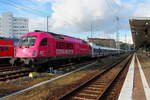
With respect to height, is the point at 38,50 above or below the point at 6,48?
below

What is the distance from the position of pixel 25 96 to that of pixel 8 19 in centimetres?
12372

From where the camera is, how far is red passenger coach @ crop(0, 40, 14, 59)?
21786mm

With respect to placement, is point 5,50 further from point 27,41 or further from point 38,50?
point 38,50

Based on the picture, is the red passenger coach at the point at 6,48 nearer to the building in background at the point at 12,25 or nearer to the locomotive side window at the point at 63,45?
the locomotive side window at the point at 63,45

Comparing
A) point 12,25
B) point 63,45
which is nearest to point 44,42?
point 63,45

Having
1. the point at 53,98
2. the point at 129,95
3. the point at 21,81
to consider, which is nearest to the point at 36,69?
the point at 21,81

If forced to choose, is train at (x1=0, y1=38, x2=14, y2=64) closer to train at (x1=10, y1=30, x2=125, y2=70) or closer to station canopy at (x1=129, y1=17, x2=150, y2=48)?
train at (x1=10, y1=30, x2=125, y2=70)

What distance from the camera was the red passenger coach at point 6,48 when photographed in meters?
21.8

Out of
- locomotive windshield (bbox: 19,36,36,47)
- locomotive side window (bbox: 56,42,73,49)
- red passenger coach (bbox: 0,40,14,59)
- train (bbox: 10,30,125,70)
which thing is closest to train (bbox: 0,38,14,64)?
red passenger coach (bbox: 0,40,14,59)

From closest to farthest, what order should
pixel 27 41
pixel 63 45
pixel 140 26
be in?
pixel 27 41 < pixel 63 45 < pixel 140 26

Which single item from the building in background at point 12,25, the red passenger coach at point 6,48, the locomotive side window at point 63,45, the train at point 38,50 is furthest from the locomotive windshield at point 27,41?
the building in background at point 12,25

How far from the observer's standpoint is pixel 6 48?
22438mm

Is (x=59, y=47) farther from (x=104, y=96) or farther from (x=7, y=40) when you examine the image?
(x=104, y=96)

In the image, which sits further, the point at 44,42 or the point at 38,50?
the point at 44,42
